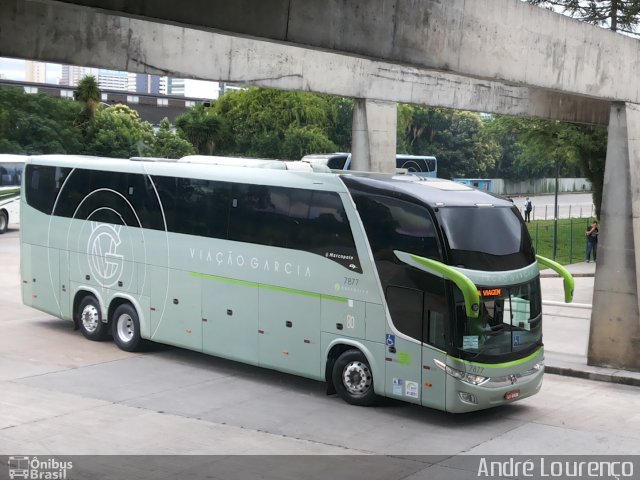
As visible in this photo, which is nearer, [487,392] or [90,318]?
[487,392]

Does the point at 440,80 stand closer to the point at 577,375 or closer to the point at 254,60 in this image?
the point at 254,60

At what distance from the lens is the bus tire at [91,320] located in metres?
18.3

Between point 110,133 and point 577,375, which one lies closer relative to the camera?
point 577,375

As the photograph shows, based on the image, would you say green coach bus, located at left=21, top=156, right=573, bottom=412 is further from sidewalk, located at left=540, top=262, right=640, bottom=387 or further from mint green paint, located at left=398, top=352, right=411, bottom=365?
sidewalk, located at left=540, top=262, right=640, bottom=387

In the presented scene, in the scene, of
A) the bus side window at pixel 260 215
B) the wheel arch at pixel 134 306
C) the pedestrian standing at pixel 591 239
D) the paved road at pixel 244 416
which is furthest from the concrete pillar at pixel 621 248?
the pedestrian standing at pixel 591 239

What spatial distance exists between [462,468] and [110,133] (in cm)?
4863

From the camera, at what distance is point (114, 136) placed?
185 feet

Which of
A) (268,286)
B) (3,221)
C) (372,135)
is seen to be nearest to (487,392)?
(268,286)

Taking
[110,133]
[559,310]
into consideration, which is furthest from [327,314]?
[110,133]

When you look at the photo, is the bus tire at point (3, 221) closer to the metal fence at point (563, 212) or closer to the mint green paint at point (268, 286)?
the mint green paint at point (268, 286)

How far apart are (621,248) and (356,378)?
619 cm

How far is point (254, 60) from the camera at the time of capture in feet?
52.0

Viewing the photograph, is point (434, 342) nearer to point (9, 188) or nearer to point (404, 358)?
point (404, 358)

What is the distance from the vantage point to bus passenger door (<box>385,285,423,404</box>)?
43.3 ft
